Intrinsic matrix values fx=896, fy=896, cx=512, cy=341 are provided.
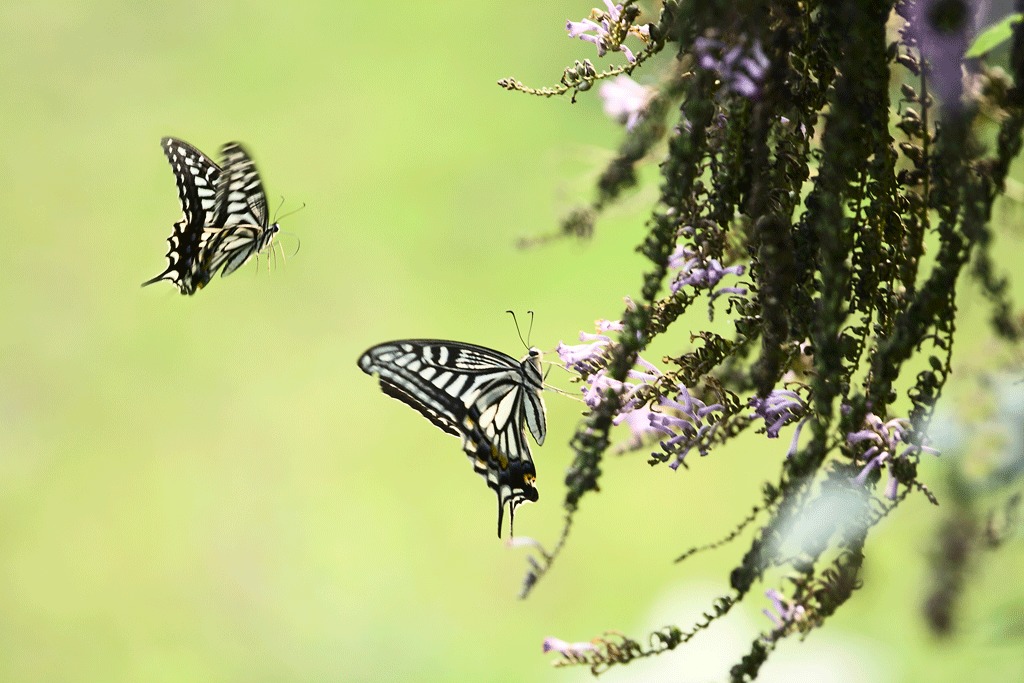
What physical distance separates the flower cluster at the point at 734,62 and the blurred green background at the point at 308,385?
1.21 m

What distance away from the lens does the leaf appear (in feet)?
1.03

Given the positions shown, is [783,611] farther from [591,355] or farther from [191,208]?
[191,208]

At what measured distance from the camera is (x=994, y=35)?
1.06 ft

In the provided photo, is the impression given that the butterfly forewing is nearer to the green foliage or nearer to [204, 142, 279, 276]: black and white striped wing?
[204, 142, 279, 276]: black and white striped wing

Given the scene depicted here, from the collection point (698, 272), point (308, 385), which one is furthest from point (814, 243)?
point (308, 385)

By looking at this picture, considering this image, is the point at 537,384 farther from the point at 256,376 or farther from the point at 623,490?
the point at 256,376

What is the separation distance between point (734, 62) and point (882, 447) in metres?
0.16

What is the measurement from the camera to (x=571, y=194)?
0.78 m

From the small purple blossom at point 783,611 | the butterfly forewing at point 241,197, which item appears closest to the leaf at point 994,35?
the small purple blossom at point 783,611

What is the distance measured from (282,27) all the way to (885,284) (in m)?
2.41

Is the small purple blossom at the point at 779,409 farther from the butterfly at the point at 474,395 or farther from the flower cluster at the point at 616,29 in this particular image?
the butterfly at the point at 474,395

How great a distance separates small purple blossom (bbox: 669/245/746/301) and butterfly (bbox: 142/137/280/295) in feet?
1.68

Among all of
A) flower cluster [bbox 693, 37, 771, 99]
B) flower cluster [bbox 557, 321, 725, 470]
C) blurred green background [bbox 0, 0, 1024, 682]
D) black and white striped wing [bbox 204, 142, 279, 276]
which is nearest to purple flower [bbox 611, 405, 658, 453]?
flower cluster [bbox 557, 321, 725, 470]

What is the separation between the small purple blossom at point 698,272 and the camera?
38 centimetres
